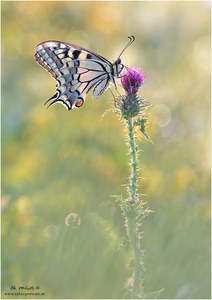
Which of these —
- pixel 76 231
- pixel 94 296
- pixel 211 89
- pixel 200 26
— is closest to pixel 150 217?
pixel 76 231

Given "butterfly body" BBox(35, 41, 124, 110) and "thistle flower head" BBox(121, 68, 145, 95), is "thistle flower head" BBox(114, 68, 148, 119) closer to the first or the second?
"thistle flower head" BBox(121, 68, 145, 95)

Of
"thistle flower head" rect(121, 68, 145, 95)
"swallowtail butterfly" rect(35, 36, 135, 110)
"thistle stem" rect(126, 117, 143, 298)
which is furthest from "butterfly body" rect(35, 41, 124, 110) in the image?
"thistle stem" rect(126, 117, 143, 298)

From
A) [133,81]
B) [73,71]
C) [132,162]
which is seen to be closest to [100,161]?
[73,71]

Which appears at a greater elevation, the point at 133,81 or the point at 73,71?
the point at 73,71

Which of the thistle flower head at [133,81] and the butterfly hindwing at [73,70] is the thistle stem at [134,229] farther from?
the butterfly hindwing at [73,70]

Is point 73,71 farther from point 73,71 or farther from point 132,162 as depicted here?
point 132,162

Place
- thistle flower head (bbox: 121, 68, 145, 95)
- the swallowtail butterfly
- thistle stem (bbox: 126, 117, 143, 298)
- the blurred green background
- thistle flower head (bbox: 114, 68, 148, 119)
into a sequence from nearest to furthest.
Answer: thistle stem (bbox: 126, 117, 143, 298) → thistle flower head (bbox: 114, 68, 148, 119) → thistle flower head (bbox: 121, 68, 145, 95) → the swallowtail butterfly → the blurred green background

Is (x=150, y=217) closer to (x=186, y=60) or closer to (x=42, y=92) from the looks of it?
(x=42, y=92)
